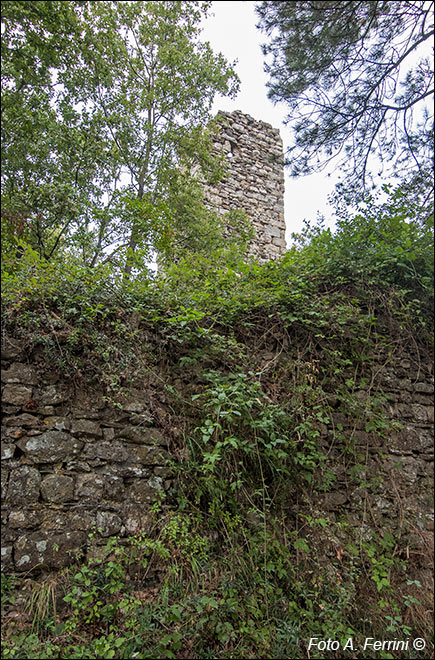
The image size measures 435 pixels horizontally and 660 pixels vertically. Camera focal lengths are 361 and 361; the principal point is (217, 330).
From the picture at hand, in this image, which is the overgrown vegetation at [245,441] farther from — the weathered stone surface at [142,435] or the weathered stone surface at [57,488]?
the weathered stone surface at [57,488]

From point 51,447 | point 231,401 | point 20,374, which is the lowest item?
point 51,447

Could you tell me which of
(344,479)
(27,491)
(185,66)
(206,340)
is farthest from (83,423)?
(185,66)

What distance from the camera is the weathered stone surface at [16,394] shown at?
2.52 metres

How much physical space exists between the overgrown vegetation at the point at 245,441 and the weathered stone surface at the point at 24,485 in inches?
17.4

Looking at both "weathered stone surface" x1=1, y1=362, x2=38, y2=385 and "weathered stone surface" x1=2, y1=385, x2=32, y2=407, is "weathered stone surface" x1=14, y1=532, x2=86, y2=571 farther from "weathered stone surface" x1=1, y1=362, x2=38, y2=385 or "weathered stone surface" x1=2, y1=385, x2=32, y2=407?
"weathered stone surface" x1=1, y1=362, x2=38, y2=385

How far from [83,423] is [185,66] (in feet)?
19.8

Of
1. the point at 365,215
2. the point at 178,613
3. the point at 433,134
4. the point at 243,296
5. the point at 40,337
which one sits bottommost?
the point at 178,613

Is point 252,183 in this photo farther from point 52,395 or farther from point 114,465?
point 114,465

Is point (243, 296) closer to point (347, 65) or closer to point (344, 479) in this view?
point (344, 479)

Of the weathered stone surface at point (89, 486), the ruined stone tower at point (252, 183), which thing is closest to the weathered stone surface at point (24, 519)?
the weathered stone surface at point (89, 486)

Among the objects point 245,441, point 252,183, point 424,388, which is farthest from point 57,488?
point 252,183

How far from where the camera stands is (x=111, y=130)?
5547 mm

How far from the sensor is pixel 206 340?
10.5 ft

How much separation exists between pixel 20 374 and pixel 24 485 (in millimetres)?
759
